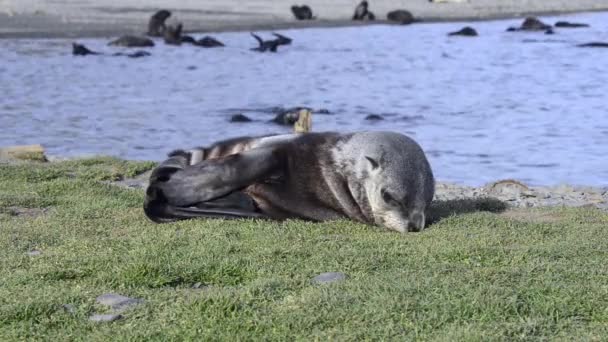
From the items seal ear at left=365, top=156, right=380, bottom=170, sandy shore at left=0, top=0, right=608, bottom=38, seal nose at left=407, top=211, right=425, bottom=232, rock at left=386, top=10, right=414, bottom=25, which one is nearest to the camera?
seal nose at left=407, top=211, right=425, bottom=232

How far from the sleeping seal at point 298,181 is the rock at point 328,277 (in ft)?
4.73

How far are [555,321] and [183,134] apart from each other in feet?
36.5

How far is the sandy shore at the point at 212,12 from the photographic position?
29.2 metres

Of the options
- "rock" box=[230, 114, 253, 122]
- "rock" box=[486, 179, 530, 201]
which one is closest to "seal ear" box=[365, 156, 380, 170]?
"rock" box=[486, 179, 530, 201]

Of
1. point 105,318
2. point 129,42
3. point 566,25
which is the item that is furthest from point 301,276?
point 566,25

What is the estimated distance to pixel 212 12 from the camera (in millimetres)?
34312

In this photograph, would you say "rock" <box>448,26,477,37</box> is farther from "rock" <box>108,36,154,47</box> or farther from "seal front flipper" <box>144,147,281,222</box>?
"seal front flipper" <box>144,147,281,222</box>

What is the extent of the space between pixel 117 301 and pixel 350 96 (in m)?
15.9

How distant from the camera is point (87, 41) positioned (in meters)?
27.7

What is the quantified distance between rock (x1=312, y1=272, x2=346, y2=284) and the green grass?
0.20 ft

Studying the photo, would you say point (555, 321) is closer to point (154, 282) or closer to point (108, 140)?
point (154, 282)

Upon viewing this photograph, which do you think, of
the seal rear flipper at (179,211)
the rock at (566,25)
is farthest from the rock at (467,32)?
the seal rear flipper at (179,211)

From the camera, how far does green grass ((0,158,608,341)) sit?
481 centimetres

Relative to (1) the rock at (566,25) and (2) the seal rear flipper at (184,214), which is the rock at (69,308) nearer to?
(2) the seal rear flipper at (184,214)
